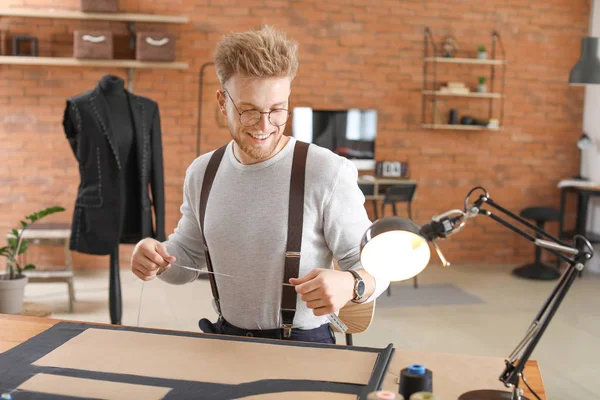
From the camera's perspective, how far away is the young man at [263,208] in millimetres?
1683

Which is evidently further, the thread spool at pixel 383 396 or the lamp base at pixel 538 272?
the lamp base at pixel 538 272

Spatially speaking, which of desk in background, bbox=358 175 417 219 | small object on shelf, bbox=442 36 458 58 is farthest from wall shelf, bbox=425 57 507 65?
desk in background, bbox=358 175 417 219

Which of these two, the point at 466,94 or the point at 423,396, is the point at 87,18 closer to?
the point at 466,94

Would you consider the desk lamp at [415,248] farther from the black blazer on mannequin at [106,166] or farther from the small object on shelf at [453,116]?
the small object on shelf at [453,116]

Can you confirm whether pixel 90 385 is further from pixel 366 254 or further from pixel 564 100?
pixel 564 100

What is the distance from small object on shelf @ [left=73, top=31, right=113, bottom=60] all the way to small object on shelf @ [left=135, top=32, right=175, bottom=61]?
0.24 m

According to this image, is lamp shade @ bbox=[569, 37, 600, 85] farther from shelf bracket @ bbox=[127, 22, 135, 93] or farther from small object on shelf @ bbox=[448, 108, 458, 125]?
shelf bracket @ bbox=[127, 22, 135, 93]

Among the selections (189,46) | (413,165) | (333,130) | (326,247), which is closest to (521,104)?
(413,165)

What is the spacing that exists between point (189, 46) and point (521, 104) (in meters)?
3.39

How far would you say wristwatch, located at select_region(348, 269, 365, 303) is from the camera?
154cm

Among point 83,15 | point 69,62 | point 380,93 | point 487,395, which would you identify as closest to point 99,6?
point 83,15

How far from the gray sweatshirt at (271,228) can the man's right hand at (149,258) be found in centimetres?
14

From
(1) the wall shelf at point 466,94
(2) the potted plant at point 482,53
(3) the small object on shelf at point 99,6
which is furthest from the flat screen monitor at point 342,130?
(3) the small object on shelf at point 99,6

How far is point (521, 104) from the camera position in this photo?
6.66 m
